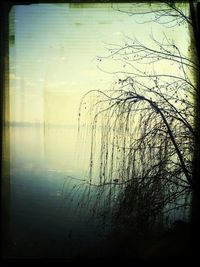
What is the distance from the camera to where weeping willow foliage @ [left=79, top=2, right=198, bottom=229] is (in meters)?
3.86

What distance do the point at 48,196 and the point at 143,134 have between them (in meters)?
0.93

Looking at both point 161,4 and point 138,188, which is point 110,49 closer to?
point 161,4

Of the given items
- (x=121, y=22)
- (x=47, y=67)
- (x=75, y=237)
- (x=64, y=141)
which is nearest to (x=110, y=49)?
(x=121, y=22)

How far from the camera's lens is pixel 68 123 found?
3861mm

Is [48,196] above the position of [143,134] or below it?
below

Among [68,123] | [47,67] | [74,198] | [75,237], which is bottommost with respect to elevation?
[75,237]

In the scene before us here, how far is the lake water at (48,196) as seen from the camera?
3.86 m

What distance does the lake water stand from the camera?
3.86 metres

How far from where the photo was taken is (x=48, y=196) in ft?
12.7

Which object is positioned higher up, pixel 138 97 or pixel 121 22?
pixel 121 22

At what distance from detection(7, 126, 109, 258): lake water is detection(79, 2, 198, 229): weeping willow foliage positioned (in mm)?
155

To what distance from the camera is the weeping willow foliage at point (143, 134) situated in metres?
3.86

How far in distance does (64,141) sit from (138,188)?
72cm

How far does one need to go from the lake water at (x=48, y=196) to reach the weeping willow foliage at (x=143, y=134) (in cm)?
16
